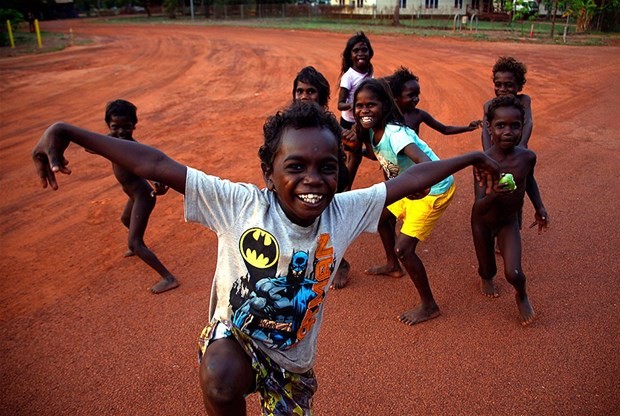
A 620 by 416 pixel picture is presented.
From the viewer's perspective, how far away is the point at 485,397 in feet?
10.1

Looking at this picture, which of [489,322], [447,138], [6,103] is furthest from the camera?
[6,103]

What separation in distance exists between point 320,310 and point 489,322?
2060 mm

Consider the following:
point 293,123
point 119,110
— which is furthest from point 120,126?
point 293,123

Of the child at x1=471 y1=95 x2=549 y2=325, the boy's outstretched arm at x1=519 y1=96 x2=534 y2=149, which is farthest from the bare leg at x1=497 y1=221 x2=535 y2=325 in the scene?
the boy's outstretched arm at x1=519 y1=96 x2=534 y2=149

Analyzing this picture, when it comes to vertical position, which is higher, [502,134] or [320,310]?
[502,134]

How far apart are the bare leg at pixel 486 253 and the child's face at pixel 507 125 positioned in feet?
2.35

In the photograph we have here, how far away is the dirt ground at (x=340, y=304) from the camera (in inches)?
122

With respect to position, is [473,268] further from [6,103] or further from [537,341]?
[6,103]

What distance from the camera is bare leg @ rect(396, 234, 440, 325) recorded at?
12.5 ft

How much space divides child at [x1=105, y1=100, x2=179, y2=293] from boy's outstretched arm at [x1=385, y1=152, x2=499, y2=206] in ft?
8.58

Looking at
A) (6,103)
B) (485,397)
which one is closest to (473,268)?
(485,397)

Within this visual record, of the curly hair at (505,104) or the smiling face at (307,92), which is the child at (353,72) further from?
the curly hair at (505,104)

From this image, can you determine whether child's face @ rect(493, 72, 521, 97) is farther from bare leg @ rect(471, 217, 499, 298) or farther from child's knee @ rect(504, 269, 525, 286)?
child's knee @ rect(504, 269, 525, 286)

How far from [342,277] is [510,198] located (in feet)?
5.15
